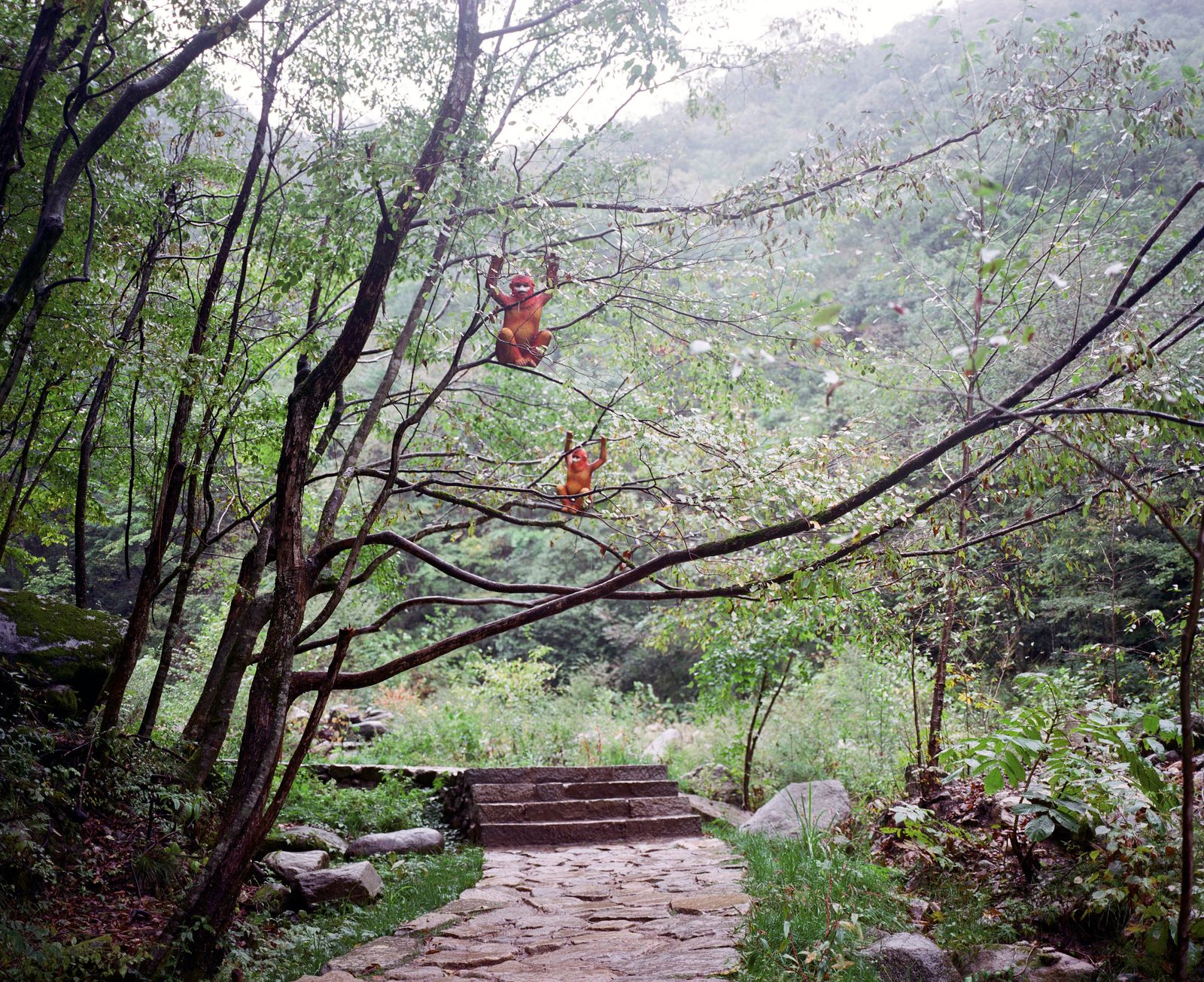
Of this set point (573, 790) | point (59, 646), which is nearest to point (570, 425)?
point (59, 646)

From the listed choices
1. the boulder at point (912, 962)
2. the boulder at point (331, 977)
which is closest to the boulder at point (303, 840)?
the boulder at point (331, 977)

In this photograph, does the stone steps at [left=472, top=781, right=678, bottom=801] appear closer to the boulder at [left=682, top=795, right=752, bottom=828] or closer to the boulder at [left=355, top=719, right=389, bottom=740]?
the boulder at [left=682, top=795, right=752, bottom=828]

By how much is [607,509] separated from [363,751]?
6.17 metres

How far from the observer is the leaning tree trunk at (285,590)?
10.3 feet

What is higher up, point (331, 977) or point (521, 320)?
point (521, 320)

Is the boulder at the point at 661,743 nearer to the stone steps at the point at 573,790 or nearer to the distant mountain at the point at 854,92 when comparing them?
the stone steps at the point at 573,790

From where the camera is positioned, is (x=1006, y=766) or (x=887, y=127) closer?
(x=1006, y=766)

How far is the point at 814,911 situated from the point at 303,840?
3654 millimetres

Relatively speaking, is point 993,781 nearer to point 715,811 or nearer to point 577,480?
point 577,480

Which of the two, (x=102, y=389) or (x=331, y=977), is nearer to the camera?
(x=331, y=977)

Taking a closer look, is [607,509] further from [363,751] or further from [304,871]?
[363,751]

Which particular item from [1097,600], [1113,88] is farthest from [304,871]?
[1097,600]

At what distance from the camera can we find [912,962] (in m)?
2.96

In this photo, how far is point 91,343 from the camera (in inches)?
171
